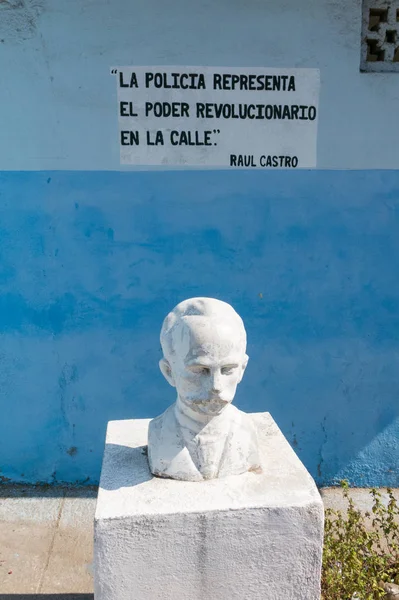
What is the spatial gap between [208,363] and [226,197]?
1.97 metres

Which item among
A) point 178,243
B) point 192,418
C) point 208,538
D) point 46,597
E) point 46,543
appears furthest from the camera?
point 178,243

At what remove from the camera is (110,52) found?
3846 millimetres

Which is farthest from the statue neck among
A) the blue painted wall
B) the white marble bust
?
the blue painted wall

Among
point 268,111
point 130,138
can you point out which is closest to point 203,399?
point 130,138

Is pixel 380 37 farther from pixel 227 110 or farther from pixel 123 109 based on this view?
pixel 123 109

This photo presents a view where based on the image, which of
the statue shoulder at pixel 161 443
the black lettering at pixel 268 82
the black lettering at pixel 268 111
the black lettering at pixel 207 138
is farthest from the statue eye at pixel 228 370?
the black lettering at pixel 268 82

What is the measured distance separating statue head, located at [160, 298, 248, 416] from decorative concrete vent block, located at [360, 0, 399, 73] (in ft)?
8.05

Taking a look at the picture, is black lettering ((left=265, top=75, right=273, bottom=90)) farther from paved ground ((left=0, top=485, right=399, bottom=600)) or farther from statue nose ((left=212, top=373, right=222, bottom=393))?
paved ground ((left=0, top=485, right=399, bottom=600))

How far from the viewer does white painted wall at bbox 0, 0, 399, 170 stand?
3838mm

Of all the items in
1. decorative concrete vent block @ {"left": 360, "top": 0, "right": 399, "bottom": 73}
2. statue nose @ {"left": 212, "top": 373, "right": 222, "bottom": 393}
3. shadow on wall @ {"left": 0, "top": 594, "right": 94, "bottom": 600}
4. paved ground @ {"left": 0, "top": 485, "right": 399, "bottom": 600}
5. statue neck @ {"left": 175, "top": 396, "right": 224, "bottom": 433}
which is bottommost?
paved ground @ {"left": 0, "top": 485, "right": 399, "bottom": 600}

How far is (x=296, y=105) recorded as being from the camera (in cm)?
398

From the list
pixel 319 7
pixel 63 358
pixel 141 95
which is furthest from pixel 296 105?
pixel 63 358

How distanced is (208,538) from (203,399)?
56 cm

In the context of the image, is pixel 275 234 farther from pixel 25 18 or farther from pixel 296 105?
pixel 25 18
